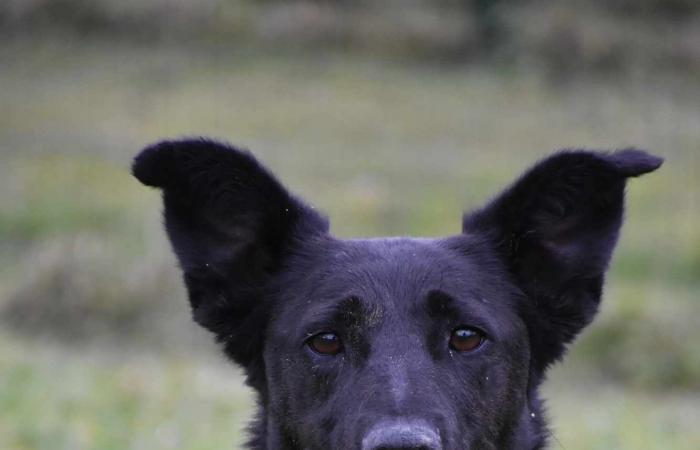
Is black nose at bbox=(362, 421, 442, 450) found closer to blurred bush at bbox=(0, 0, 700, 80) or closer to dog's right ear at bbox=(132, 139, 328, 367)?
dog's right ear at bbox=(132, 139, 328, 367)

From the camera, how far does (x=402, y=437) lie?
183 inches

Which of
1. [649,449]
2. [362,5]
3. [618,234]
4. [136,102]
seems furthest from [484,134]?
[618,234]

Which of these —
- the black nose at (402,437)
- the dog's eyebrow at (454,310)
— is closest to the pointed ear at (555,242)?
the dog's eyebrow at (454,310)

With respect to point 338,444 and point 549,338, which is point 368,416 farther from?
point 549,338

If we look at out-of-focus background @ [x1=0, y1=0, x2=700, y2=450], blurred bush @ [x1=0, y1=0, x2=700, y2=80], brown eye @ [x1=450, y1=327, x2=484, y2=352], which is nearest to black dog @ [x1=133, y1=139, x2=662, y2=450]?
brown eye @ [x1=450, y1=327, x2=484, y2=352]

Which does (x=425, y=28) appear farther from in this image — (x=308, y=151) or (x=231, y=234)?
(x=231, y=234)

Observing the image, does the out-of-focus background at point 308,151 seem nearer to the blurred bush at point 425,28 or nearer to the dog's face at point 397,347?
the blurred bush at point 425,28

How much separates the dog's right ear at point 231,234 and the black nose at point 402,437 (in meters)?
1.12

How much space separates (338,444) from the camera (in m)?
5.04

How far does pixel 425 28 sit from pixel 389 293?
36442mm

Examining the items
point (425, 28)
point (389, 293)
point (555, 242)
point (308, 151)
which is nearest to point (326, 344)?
point (389, 293)

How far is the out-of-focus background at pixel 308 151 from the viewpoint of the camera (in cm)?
1377

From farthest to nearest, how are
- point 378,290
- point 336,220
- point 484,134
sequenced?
point 484,134, point 336,220, point 378,290

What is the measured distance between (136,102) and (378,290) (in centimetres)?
2918
